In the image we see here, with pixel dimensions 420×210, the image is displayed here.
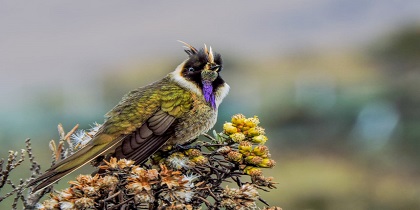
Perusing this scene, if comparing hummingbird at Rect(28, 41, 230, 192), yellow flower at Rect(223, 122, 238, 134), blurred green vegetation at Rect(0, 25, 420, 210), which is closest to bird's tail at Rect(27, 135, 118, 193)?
hummingbird at Rect(28, 41, 230, 192)

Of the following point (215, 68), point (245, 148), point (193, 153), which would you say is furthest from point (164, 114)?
point (245, 148)

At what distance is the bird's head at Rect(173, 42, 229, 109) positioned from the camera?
2.71 m

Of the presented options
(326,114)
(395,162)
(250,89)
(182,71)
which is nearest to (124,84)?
(250,89)

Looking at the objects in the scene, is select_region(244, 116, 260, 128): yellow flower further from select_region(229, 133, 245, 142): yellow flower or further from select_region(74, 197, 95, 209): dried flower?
select_region(74, 197, 95, 209): dried flower

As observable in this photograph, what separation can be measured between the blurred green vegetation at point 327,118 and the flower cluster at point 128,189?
9201 millimetres

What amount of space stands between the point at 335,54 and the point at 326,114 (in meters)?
6.12

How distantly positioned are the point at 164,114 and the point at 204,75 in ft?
0.62

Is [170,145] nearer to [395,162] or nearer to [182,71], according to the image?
[182,71]

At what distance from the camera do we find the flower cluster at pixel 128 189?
194cm

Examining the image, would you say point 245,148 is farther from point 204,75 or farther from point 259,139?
point 204,75

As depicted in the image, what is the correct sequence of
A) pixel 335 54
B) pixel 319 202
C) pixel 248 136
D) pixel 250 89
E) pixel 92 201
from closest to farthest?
pixel 92 201 → pixel 248 136 → pixel 319 202 → pixel 250 89 → pixel 335 54

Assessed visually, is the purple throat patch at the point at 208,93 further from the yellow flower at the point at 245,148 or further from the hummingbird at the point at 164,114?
the yellow flower at the point at 245,148

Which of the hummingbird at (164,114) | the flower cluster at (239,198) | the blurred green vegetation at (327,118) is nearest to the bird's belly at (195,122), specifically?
the hummingbird at (164,114)

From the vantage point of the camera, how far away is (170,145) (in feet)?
8.34
